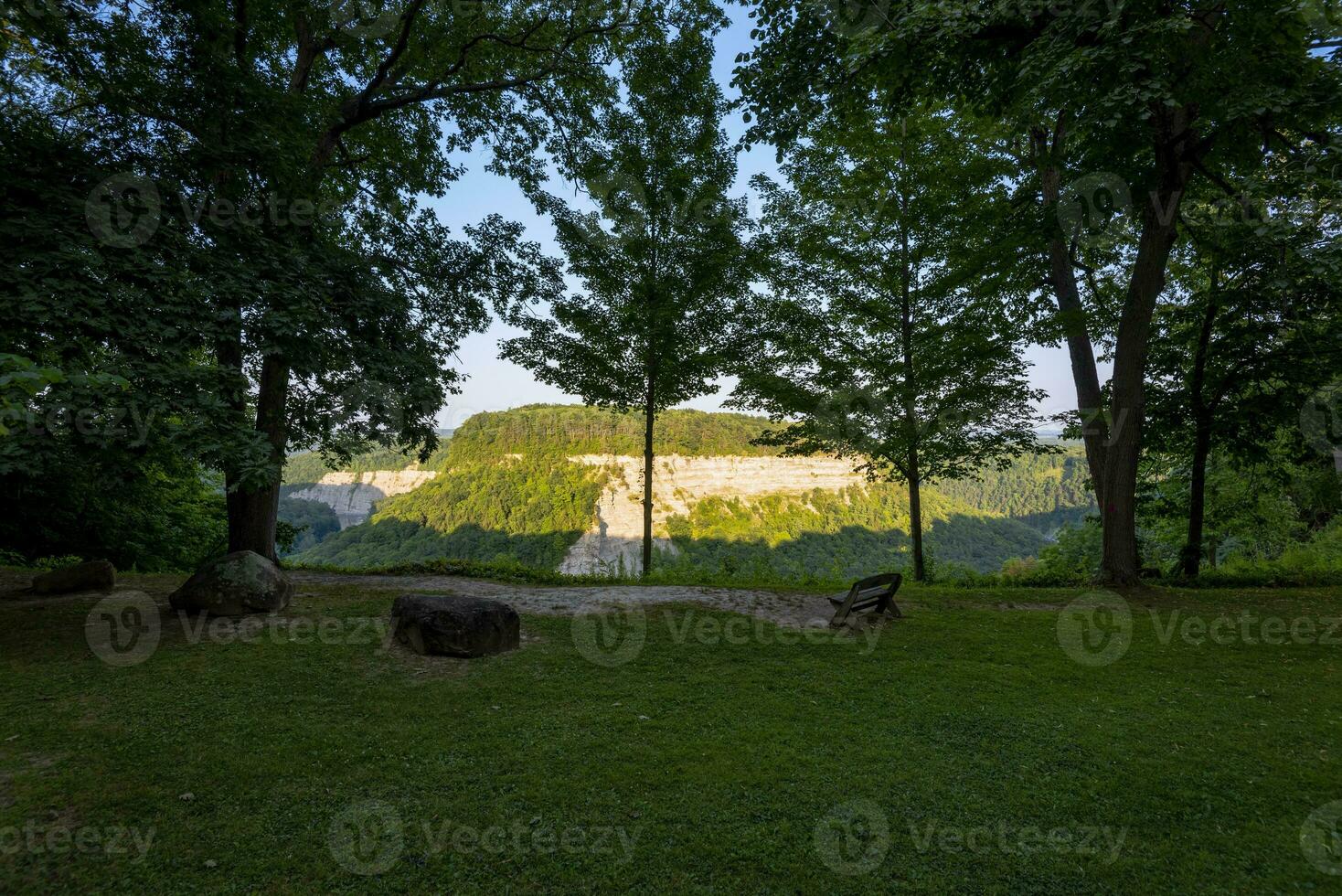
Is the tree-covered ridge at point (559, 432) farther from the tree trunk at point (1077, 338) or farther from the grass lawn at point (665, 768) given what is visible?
the grass lawn at point (665, 768)

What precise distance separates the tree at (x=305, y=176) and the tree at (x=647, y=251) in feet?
3.81

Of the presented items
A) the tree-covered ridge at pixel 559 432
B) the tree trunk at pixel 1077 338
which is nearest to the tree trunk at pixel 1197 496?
the tree trunk at pixel 1077 338

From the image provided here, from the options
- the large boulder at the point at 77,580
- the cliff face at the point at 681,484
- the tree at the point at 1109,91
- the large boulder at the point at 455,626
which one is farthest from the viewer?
the cliff face at the point at 681,484

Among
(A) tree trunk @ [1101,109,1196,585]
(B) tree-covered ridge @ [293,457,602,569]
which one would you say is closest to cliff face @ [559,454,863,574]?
(B) tree-covered ridge @ [293,457,602,569]

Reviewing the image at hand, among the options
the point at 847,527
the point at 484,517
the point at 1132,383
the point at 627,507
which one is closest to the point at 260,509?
the point at 1132,383

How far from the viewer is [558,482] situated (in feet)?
300

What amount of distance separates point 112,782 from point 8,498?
13.2 m

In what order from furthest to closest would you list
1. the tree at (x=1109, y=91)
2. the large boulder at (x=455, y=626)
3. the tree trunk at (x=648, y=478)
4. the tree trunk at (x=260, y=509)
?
the tree trunk at (x=648, y=478), the tree trunk at (x=260, y=509), the large boulder at (x=455, y=626), the tree at (x=1109, y=91)

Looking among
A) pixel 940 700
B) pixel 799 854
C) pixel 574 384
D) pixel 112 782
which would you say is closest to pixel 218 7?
pixel 574 384

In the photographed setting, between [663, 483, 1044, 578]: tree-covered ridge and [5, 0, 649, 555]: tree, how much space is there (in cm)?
5613

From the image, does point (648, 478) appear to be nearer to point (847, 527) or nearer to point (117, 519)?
point (117, 519)

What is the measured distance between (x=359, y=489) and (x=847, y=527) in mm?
111309

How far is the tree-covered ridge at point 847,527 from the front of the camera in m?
69.5

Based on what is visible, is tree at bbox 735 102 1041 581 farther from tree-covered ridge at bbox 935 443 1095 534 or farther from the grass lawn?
tree-covered ridge at bbox 935 443 1095 534
